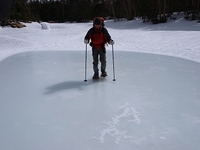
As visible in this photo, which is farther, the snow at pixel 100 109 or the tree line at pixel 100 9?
the tree line at pixel 100 9

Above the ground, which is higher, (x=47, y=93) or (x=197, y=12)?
(x=197, y=12)

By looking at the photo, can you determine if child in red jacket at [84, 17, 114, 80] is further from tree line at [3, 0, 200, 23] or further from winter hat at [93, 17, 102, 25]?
tree line at [3, 0, 200, 23]

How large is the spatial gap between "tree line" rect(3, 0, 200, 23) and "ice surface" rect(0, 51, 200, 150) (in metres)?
18.7

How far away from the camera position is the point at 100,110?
3211mm

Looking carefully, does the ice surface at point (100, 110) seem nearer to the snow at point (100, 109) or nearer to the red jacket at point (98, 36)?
the snow at point (100, 109)

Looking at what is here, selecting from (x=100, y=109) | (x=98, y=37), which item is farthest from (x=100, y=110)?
(x=98, y=37)

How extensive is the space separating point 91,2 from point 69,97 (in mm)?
39099

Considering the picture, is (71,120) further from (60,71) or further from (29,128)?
(60,71)

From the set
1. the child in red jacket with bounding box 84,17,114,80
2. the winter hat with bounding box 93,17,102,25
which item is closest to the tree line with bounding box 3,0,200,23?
the child in red jacket with bounding box 84,17,114,80

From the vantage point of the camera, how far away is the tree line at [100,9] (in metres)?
23.9

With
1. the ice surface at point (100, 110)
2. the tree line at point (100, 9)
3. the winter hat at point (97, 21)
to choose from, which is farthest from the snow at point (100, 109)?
the tree line at point (100, 9)

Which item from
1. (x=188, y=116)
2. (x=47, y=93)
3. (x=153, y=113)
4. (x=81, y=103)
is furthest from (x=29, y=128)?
(x=188, y=116)

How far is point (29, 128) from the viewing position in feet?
8.75

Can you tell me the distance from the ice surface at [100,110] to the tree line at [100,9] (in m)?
18.7
